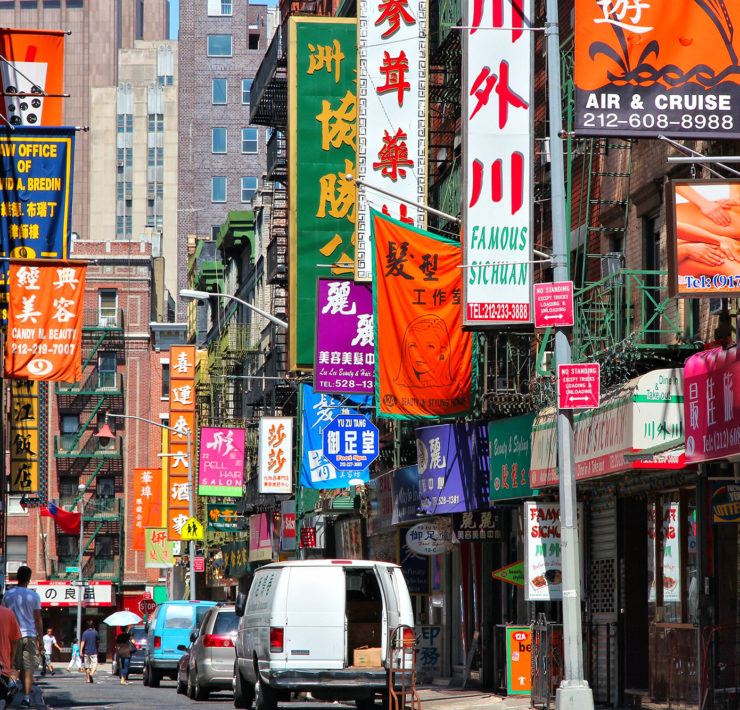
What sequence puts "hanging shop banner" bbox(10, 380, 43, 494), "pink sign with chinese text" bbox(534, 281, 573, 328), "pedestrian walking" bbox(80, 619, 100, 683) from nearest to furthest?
"pink sign with chinese text" bbox(534, 281, 573, 328)
"pedestrian walking" bbox(80, 619, 100, 683)
"hanging shop banner" bbox(10, 380, 43, 494)

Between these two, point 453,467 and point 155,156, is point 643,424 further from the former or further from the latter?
point 155,156

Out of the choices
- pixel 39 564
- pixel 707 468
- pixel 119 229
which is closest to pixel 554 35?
pixel 707 468

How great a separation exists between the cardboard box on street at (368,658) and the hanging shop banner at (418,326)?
16.6 ft

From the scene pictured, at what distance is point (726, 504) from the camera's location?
55.7 ft

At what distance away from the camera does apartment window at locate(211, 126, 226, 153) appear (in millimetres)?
103688

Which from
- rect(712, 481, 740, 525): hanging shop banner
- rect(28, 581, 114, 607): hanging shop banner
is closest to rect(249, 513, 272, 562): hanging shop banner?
rect(28, 581, 114, 607): hanging shop banner

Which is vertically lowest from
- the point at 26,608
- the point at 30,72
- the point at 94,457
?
the point at 26,608

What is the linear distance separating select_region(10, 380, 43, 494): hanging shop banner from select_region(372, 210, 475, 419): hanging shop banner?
2053 cm

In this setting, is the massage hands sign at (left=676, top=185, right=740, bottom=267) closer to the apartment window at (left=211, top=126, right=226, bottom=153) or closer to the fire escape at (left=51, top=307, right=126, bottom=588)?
the fire escape at (left=51, top=307, right=126, bottom=588)

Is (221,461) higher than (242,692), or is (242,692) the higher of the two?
(221,461)

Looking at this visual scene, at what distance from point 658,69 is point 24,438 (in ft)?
108

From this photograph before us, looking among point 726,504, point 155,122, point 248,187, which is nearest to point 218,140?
point 248,187

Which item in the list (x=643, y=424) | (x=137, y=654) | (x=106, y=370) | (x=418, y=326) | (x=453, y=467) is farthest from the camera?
(x=106, y=370)

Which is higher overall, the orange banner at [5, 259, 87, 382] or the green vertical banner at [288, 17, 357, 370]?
the green vertical banner at [288, 17, 357, 370]
